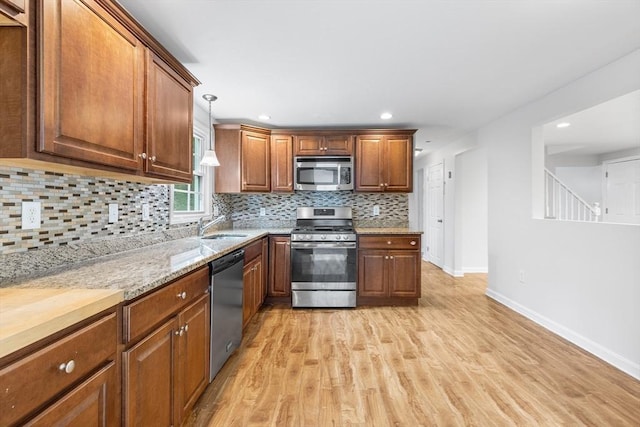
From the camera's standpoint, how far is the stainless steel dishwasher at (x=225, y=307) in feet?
6.63

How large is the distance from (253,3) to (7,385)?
6.13 ft

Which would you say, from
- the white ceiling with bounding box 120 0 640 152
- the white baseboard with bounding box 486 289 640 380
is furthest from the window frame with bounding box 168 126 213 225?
the white baseboard with bounding box 486 289 640 380

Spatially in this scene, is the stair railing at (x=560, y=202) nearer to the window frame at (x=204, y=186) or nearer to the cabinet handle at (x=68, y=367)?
the window frame at (x=204, y=186)

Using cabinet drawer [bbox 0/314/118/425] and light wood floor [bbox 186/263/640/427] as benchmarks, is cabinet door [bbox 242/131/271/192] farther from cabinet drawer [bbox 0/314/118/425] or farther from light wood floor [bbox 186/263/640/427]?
cabinet drawer [bbox 0/314/118/425]

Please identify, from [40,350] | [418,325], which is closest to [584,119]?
[418,325]

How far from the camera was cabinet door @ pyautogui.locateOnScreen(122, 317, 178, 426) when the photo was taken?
46.1 inches

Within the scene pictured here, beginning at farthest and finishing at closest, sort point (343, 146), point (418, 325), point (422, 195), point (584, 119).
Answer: point (422, 195), point (343, 146), point (584, 119), point (418, 325)

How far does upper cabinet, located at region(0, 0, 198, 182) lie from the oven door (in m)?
1.94

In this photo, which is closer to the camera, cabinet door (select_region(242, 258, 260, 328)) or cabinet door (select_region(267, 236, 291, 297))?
cabinet door (select_region(242, 258, 260, 328))

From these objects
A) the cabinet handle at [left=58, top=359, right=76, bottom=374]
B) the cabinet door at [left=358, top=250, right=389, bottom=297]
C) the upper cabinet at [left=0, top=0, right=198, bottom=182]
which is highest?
the upper cabinet at [left=0, top=0, right=198, bottom=182]

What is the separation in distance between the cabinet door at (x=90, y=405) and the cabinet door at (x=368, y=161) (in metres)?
3.38

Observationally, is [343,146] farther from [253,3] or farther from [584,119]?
[584,119]

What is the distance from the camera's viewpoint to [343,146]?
4066 millimetres

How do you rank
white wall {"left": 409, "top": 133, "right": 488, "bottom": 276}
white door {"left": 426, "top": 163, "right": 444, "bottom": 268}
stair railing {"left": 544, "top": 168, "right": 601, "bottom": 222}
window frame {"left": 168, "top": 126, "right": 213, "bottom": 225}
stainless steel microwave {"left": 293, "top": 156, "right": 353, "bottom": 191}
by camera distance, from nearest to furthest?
window frame {"left": 168, "top": 126, "right": 213, "bottom": 225}
stair railing {"left": 544, "top": 168, "right": 601, "bottom": 222}
stainless steel microwave {"left": 293, "top": 156, "right": 353, "bottom": 191}
white wall {"left": 409, "top": 133, "right": 488, "bottom": 276}
white door {"left": 426, "top": 163, "right": 444, "bottom": 268}
